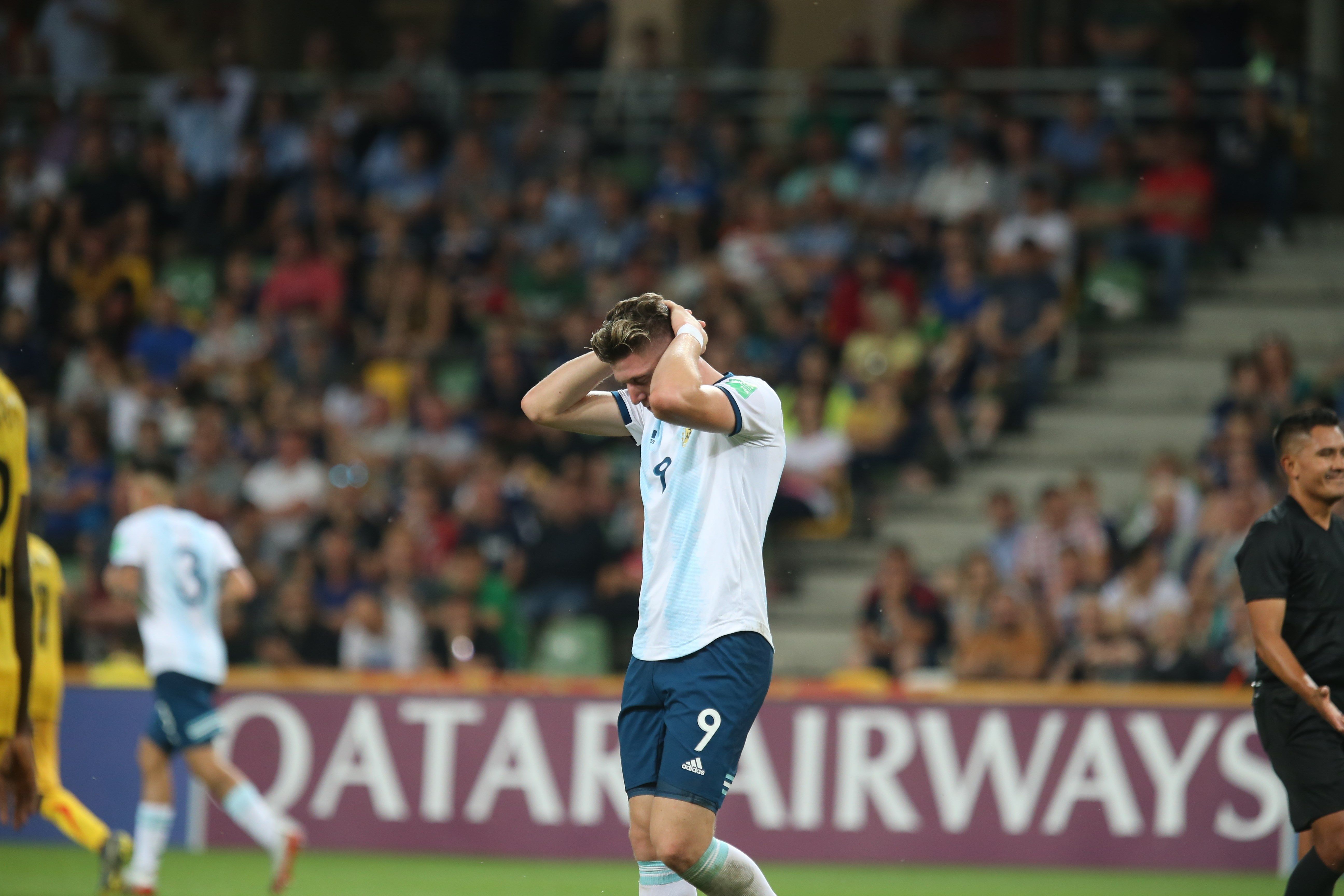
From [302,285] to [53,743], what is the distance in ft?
24.2

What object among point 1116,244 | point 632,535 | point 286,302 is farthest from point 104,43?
point 1116,244

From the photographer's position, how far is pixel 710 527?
19.2 ft

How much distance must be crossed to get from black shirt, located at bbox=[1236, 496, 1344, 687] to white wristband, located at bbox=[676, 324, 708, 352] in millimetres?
2363

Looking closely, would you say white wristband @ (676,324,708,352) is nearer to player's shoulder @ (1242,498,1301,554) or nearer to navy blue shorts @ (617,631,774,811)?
navy blue shorts @ (617,631,774,811)

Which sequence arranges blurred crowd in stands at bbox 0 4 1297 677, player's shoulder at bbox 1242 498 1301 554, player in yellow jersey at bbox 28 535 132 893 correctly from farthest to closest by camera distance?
blurred crowd in stands at bbox 0 4 1297 677, player in yellow jersey at bbox 28 535 132 893, player's shoulder at bbox 1242 498 1301 554

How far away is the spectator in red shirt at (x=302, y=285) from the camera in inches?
625

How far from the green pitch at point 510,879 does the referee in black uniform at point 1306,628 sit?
3.24 m

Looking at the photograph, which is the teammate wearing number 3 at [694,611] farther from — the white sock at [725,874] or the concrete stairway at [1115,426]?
the concrete stairway at [1115,426]

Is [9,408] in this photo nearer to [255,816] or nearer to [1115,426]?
[255,816]

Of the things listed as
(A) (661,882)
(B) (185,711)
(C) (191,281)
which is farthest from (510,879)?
(C) (191,281)

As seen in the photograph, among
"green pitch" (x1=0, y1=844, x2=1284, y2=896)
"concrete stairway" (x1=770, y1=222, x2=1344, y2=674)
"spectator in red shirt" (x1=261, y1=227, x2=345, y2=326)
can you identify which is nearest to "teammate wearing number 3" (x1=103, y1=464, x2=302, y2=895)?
"green pitch" (x1=0, y1=844, x2=1284, y2=896)

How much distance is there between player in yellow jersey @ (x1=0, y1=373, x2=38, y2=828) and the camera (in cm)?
509

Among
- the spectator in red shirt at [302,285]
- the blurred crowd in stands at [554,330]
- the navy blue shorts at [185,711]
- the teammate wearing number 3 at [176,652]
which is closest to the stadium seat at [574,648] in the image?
the blurred crowd in stands at [554,330]

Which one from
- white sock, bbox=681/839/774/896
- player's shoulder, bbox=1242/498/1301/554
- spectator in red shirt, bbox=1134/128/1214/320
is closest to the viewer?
white sock, bbox=681/839/774/896
